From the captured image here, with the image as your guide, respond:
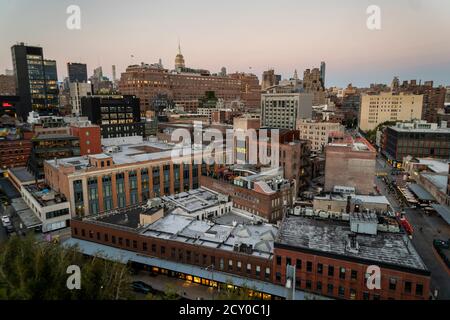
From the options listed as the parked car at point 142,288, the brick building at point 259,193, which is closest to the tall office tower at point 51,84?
the brick building at point 259,193

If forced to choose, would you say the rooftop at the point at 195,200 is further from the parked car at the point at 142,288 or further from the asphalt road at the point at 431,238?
the asphalt road at the point at 431,238

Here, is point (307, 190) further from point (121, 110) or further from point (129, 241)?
point (121, 110)

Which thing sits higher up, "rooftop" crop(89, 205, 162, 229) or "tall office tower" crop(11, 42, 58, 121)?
"tall office tower" crop(11, 42, 58, 121)

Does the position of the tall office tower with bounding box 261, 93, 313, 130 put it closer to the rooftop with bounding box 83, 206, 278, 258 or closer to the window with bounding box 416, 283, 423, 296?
the rooftop with bounding box 83, 206, 278, 258

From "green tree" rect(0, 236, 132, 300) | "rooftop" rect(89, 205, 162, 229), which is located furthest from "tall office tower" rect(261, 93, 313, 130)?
"green tree" rect(0, 236, 132, 300)

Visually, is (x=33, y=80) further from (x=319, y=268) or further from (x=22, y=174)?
(x=319, y=268)
